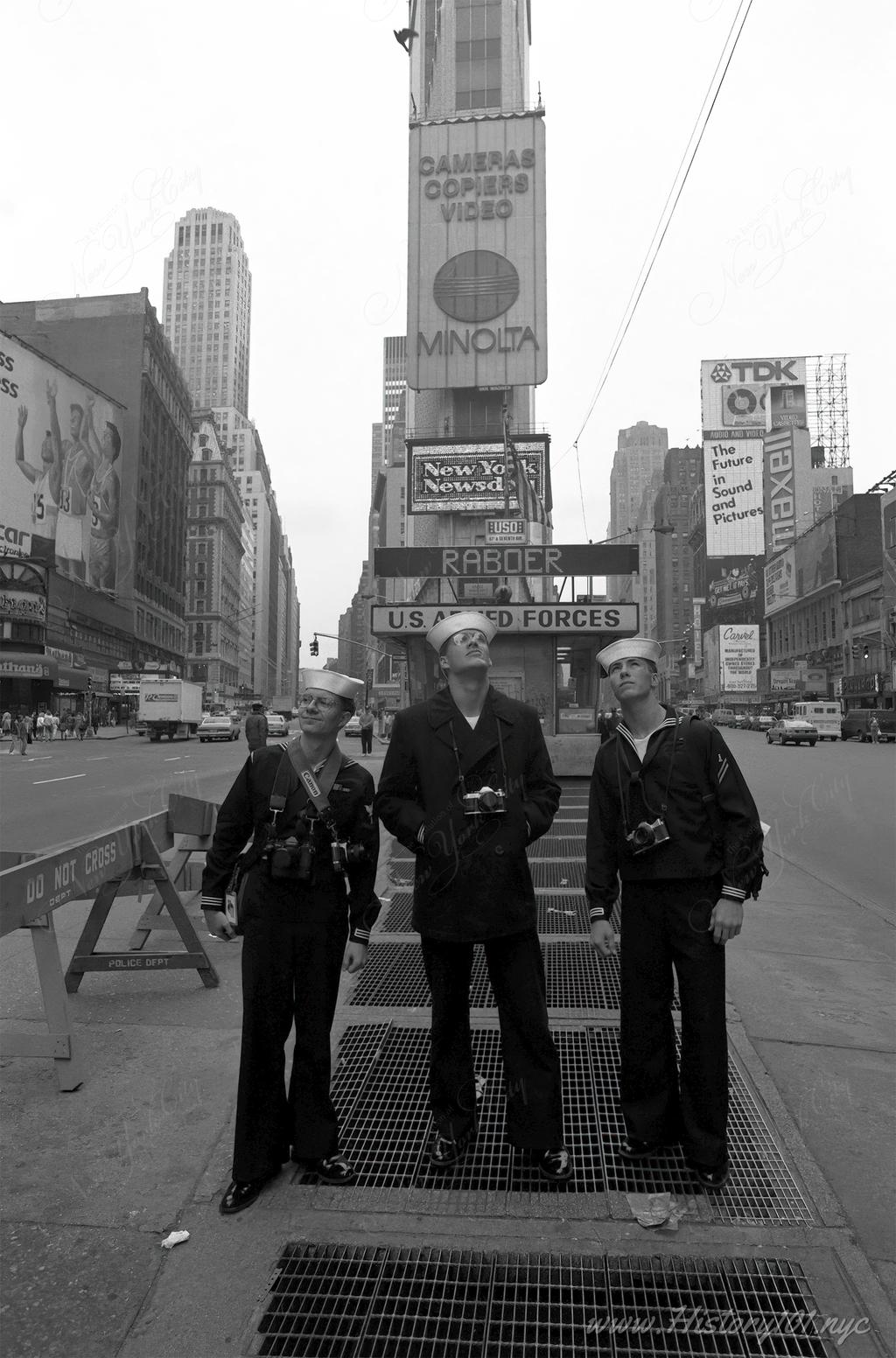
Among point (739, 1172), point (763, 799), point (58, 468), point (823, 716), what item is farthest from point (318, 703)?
point (58, 468)

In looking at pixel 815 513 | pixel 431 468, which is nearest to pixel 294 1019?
pixel 431 468

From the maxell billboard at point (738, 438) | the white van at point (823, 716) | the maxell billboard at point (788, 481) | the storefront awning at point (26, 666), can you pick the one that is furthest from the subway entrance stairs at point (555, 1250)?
the maxell billboard at point (738, 438)

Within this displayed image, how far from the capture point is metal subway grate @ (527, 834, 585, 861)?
9266 millimetres

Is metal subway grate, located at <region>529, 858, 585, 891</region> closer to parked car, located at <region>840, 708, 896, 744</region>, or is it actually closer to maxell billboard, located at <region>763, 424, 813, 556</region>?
parked car, located at <region>840, 708, 896, 744</region>

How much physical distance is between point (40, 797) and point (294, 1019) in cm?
1506

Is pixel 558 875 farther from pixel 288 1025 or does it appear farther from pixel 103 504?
pixel 103 504

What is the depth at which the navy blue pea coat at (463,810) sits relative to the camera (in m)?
3.09

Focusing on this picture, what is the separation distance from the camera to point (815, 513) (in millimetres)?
106312

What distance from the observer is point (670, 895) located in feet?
10.4

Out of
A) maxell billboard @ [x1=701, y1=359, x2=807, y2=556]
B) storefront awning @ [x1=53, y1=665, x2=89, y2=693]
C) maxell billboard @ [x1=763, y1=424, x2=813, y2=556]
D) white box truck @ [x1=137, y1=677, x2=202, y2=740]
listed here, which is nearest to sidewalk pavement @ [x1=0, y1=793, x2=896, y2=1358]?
white box truck @ [x1=137, y1=677, x2=202, y2=740]

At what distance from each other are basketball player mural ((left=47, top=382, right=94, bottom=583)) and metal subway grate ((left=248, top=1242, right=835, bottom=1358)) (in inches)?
2618

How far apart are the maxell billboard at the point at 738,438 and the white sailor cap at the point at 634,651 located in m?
115

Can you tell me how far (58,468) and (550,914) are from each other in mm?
65003

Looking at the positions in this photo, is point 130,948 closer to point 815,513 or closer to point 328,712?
point 328,712
